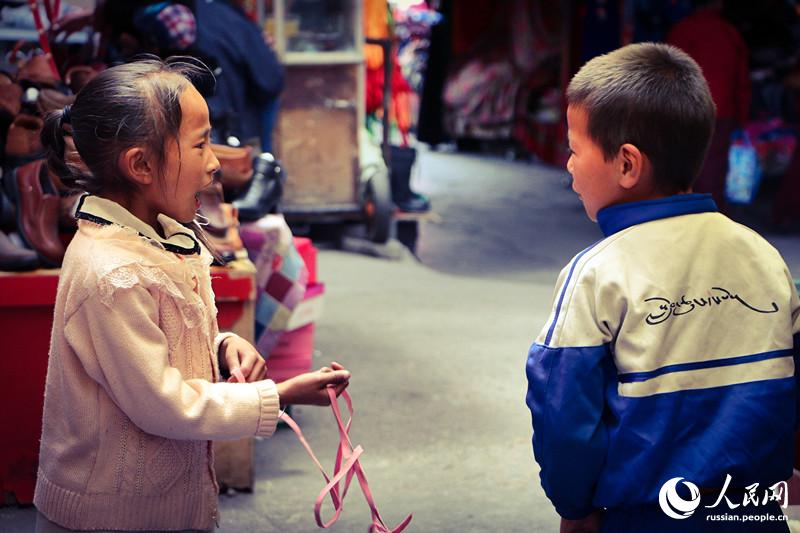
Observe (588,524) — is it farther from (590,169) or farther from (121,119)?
(121,119)

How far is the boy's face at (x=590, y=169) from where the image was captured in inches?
66.5

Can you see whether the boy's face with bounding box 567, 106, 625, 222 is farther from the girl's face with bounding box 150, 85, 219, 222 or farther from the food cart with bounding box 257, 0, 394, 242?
the food cart with bounding box 257, 0, 394, 242

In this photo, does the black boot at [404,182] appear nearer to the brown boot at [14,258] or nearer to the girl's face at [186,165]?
the brown boot at [14,258]

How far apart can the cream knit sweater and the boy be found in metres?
0.50

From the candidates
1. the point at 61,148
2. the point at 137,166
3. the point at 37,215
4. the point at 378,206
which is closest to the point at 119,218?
the point at 137,166

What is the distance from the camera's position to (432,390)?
4566 mm

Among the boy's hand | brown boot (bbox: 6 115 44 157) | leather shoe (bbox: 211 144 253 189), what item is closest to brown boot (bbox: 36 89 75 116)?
brown boot (bbox: 6 115 44 157)

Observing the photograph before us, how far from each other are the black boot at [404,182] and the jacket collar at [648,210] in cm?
763

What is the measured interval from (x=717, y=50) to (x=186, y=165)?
23.9 feet

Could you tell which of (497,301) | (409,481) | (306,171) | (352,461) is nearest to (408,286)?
(497,301)

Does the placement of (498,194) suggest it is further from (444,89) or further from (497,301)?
(497,301)

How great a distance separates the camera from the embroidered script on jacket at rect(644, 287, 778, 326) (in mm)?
1621

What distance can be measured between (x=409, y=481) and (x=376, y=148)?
5.43 m

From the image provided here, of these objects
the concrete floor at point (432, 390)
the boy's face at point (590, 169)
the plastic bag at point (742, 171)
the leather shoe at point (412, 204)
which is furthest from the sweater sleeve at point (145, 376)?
the plastic bag at point (742, 171)
